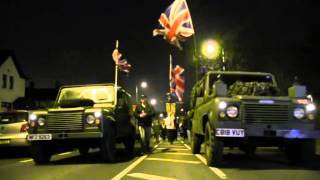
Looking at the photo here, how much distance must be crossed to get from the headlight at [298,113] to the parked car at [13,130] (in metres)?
8.82

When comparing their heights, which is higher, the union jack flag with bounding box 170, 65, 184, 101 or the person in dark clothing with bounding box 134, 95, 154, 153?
the union jack flag with bounding box 170, 65, 184, 101

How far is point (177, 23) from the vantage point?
27438 millimetres

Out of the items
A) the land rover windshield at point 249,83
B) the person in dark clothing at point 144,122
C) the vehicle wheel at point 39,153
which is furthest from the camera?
the person in dark clothing at point 144,122

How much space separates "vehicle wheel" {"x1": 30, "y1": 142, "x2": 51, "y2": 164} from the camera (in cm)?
1396

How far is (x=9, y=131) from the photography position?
17.5 meters

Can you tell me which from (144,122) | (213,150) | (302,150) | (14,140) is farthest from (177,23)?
(213,150)

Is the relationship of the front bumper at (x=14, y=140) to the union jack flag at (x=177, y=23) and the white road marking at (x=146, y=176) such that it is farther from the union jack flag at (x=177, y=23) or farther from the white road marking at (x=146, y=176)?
the union jack flag at (x=177, y=23)

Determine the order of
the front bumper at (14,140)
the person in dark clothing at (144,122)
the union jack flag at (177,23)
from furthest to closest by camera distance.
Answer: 1. the union jack flag at (177,23)
2. the person in dark clothing at (144,122)
3. the front bumper at (14,140)

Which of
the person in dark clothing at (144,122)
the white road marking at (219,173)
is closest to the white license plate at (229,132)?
the white road marking at (219,173)

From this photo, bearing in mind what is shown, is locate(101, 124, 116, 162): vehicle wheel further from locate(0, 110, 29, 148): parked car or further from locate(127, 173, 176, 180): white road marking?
locate(0, 110, 29, 148): parked car

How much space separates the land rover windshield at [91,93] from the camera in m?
15.5

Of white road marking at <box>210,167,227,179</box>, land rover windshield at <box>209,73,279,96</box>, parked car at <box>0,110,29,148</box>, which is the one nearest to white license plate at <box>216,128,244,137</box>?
white road marking at <box>210,167,227,179</box>

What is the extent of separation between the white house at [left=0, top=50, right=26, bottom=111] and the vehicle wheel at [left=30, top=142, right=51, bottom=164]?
3853 centimetres

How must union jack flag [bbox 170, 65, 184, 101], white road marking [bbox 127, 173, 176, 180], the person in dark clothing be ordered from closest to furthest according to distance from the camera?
white road marking [bbox 127, 173, 176, 180], the person in dark clothing, union jack flag [bbox 170, 65, 184, 101]
